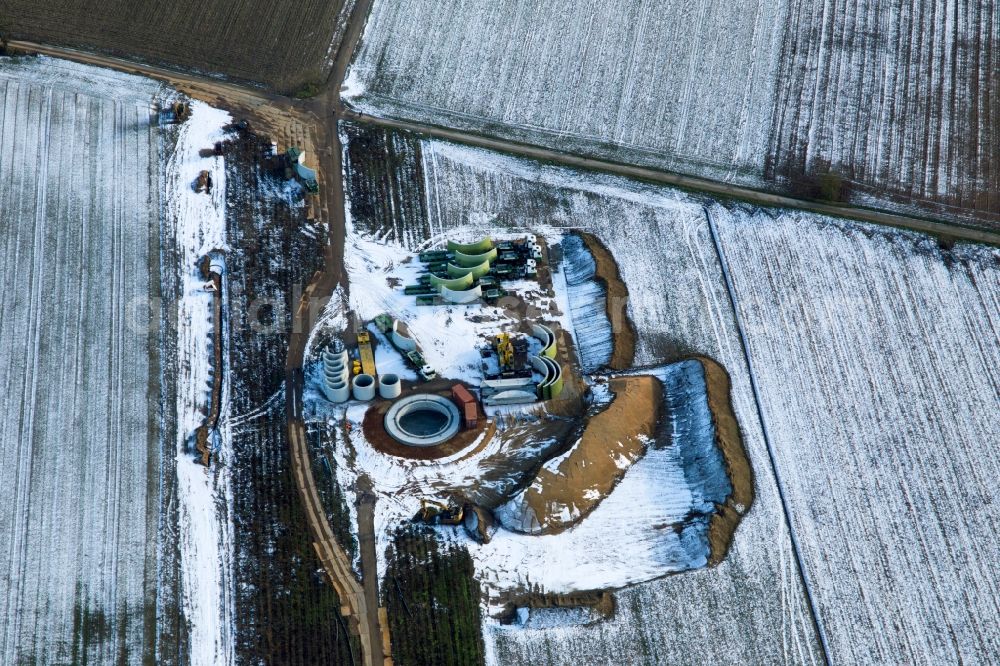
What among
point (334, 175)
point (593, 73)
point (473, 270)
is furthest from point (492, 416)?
point (593, 73)

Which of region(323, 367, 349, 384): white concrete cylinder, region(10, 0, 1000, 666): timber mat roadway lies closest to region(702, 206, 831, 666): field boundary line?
region(10, 0, 1000, 666): timber mat roadway

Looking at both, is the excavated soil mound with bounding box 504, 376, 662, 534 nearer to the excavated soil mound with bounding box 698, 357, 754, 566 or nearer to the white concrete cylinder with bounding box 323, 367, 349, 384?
the excavated soil mound with bounding box 698, 357, 754, 566

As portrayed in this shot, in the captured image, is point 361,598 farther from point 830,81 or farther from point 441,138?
point 830,81

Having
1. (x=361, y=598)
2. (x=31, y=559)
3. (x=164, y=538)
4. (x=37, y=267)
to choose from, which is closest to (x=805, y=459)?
(x=361, y=598)

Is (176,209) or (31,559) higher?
(176,209)

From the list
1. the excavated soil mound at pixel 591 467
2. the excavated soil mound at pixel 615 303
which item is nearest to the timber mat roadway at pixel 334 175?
the excavated soil mound at pixel 591 467

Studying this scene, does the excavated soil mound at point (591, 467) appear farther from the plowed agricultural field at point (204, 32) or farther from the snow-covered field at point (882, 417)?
the plowed agricultural field at point (204, 32)
